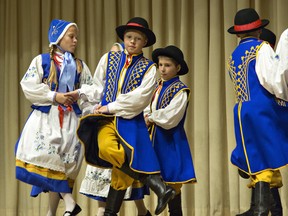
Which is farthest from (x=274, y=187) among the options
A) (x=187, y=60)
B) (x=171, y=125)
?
(x=187, y=60)

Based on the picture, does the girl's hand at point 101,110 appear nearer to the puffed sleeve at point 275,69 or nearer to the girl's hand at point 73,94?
the girl's hand at point 73,94

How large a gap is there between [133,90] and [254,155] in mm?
856

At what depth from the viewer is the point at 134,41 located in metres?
4.29

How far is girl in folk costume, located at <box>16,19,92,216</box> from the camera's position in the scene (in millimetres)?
4609

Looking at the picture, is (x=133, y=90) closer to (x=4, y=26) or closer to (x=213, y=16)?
(x=213, y=16)

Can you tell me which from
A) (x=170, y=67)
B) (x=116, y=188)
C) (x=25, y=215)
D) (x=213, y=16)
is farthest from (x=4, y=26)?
(x=116, y=188)

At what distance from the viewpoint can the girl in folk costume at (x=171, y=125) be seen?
14.6 feet

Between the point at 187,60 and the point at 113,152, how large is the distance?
240 cm

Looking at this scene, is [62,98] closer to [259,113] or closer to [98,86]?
[98,86]

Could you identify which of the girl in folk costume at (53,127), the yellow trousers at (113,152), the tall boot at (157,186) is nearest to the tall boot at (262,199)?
the tall boot at (157,186)

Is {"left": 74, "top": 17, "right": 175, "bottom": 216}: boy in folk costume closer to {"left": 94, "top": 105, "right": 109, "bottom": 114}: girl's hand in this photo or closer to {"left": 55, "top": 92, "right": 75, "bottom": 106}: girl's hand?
{"left": 94, "top": 105, "right": 109, "bottom": 114}: girl's hand

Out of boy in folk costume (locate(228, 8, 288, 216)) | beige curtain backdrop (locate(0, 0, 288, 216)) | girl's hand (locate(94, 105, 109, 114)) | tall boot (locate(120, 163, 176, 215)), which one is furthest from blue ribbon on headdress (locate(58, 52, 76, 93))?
beige curtain backdrop (locate(0, 0, 288, 216))

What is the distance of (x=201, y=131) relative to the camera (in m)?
5.95

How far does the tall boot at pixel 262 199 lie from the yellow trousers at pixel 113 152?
82 cm
